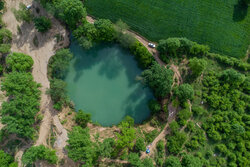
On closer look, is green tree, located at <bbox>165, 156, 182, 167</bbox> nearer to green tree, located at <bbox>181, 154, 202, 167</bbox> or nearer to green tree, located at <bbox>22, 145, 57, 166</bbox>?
green tree, located at <bbox>181, 154, 202, 167</bbox>

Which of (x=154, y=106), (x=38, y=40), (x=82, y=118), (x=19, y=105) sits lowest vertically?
(x=82, y=118)

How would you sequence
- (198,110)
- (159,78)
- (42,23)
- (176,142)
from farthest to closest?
(198,110) → (42,23) → (176,142) → (159,78)

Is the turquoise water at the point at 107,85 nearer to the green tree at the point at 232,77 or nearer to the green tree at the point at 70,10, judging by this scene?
the green tree at the point at 70,10

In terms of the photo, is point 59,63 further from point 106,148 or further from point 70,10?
point 106,148

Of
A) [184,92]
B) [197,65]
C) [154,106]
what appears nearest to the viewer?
[184,92]

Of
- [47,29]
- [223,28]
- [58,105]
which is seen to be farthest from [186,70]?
[47,29]

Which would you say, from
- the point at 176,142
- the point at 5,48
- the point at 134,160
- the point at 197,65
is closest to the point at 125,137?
the point at 134,160

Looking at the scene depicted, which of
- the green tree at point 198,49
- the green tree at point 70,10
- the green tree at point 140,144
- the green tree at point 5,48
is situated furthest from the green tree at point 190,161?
the green tree at point 5,48
